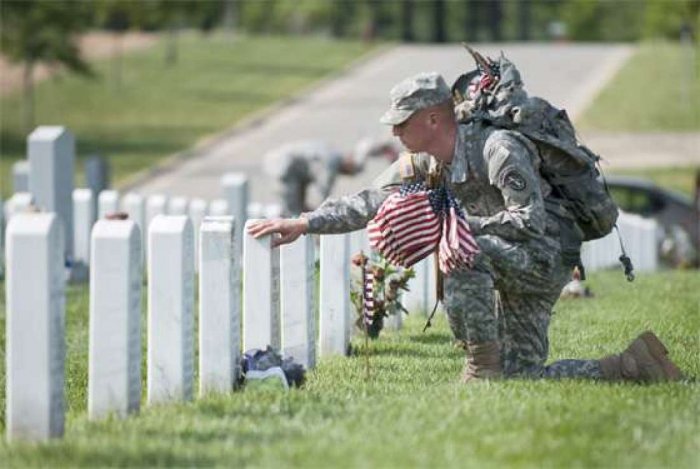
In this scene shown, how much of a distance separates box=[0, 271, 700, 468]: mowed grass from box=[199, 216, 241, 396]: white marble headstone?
0.19m

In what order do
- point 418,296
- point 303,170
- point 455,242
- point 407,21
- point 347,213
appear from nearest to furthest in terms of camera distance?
1. point 455,242
2. point 347,213
3. point 418,296
4. point 303,170
5. point 407,21

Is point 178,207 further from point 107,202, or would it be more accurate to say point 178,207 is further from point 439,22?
point 439,22

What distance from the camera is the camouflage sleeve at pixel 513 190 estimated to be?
793 cm

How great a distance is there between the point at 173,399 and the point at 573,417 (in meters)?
1.61

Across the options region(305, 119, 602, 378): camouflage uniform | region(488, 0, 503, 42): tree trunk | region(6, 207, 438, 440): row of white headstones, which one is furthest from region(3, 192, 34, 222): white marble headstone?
region(488, 0, 503, 42): tree trunk

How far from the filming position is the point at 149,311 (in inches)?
298

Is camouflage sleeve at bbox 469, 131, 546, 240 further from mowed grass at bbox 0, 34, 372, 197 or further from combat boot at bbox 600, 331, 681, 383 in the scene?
mowed grass at bbox 0, 34, 372, 197

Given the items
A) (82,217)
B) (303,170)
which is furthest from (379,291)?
(303,170)

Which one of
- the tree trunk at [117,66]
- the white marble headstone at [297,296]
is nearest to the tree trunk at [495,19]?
the tree trunk at [117,66]

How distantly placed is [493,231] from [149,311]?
4.73 ft

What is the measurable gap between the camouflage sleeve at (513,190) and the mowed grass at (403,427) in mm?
624

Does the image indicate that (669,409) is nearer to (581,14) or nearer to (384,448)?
(384,448)

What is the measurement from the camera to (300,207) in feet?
84.0

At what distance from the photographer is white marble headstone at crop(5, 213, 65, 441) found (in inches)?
259
